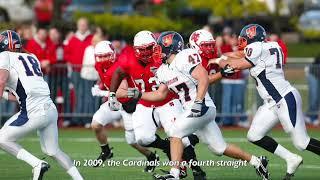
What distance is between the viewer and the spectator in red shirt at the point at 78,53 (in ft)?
57.8

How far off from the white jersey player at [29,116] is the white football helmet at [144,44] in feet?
4.73

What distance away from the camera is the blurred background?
17.6m

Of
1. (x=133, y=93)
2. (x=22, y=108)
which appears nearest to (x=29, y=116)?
(x=22, y=108)

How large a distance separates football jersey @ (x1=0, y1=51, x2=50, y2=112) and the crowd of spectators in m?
6.75

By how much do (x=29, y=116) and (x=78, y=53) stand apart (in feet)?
24.3

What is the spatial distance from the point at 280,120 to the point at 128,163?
244 cm

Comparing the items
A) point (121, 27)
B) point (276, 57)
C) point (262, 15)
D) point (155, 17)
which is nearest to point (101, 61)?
point (276, 57)

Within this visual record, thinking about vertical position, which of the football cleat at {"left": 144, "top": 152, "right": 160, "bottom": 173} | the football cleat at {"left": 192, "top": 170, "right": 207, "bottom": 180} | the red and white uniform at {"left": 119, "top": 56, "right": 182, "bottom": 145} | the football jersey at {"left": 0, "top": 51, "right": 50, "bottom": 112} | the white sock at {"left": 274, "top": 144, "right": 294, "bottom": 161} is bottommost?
the football cleat at {"left": 144, "top": 152, "right": 160, "bottom": 173}

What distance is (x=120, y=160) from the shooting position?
43.8 feet

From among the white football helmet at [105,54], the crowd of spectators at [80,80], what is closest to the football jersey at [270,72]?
the white football helmet at [105,54]

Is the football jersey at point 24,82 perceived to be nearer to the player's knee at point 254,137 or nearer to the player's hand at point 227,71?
the player's hand at point 227,71

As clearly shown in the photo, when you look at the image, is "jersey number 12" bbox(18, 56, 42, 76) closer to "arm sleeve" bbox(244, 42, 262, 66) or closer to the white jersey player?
the white jersey player

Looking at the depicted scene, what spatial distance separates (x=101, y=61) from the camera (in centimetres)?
1288

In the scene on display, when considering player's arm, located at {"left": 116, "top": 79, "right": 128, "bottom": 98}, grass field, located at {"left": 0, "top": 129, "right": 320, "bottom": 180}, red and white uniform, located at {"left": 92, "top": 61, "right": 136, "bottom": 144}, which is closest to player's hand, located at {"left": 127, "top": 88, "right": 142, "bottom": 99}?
player's arm, located at {"left": 116, "top": 79, "right": 128, "bottom": 98}
